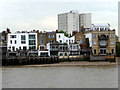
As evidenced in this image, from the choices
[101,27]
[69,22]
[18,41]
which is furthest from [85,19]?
[18,41]

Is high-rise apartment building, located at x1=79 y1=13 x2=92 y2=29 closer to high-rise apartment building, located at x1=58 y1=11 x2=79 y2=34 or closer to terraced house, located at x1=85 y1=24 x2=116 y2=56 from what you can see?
high-rise apartment building, located at x1=58 y1=11 x2=79 y2=34

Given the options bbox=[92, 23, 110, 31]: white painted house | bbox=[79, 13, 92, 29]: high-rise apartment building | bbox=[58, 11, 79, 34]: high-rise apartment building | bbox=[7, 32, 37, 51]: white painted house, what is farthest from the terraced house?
bbox=[79, 13, 92, 29]: high-rise apartment building

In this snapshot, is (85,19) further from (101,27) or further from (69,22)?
(101,27)

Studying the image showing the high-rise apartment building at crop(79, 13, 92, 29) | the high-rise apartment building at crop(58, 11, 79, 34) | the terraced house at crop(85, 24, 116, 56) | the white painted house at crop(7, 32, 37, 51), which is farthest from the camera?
the high-rise apartment building at crop(79, 13, 92, 29)

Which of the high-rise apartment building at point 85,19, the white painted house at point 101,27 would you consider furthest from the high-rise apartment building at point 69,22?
the white painted house at point 101,27

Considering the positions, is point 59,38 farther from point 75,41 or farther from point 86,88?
point 86,88

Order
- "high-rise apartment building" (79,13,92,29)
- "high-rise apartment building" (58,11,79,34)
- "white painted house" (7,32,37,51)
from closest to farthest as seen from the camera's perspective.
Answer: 1. "white painted house" (7,32,37,51)
2. "high-rise apartment building" (58,11,79,34)
3. "high-rise apartment building" (79,13,92,29)

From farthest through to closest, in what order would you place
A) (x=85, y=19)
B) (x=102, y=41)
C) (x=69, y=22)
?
(x=85, y=19), (x=69, y=22), (x=102, y=41)

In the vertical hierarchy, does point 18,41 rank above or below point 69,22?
below

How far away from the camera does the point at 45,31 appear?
81.8 m

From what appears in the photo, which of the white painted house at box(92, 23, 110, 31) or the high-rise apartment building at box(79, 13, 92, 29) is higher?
the high-rise apartment building at box(79, 13, 92, 29)

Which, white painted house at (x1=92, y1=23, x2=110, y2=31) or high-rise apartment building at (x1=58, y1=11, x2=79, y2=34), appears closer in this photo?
white painted house at (x1=92, y1=23, x2=110, y2=31)

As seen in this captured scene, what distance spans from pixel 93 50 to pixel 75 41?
508 centimetres

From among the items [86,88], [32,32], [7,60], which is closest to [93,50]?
[32,32]
